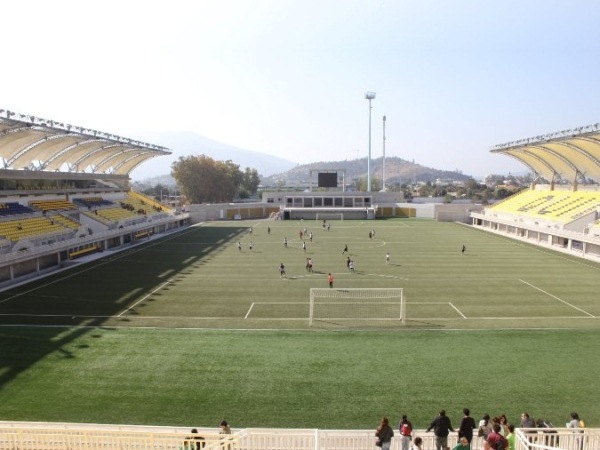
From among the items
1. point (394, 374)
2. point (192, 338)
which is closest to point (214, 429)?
point (394, 374)

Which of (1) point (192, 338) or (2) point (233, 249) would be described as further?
(2) point (233, 249)

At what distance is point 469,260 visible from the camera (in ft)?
128

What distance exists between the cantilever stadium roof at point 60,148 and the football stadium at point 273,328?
0.36 m

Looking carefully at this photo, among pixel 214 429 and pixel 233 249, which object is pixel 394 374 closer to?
pixel 214 429

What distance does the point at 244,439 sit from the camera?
10.6 m

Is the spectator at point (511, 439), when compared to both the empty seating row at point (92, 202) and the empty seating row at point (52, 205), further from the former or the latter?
the empty seating row at point (92, 202)

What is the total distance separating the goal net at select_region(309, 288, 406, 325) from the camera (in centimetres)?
2273

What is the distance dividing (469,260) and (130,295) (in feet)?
90.1

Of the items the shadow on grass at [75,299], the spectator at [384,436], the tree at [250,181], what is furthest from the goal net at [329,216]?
the spectator at [384,436]

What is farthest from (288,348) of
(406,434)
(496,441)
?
(496,441)

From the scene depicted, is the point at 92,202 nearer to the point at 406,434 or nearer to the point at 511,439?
the point at 406,434

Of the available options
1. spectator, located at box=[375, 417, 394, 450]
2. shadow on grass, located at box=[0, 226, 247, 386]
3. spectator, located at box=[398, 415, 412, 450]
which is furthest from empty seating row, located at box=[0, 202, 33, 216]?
spectator, located at box=[398, 415, 412, 450]

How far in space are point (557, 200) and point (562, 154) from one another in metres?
6.20

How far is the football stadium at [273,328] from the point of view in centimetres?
1272
